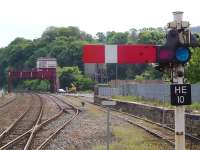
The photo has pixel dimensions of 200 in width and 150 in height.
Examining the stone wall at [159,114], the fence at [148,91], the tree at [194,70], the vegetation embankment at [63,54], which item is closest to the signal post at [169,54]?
the stone wall at [159,114]

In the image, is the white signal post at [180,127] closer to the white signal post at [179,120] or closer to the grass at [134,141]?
the white signal post at [179,120]

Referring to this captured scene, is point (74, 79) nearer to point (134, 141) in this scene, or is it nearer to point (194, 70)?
point (194, 70)

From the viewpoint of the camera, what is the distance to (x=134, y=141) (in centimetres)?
1822

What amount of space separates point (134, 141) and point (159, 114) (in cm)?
969

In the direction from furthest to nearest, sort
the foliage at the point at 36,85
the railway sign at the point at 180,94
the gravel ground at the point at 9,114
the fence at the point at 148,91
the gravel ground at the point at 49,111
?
the foliage at the point at 36,85, the gravel ground at the point at 49,111, the fence at the point at 148,91, the gravel ground at the point at 9,114, the railway sign at the point at 180,94

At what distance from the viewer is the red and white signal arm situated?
7.61 m

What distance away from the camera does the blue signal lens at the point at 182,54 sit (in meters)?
7.66

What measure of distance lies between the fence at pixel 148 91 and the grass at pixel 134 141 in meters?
10.3

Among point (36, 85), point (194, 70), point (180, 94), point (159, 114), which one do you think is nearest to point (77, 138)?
point (159, 114)

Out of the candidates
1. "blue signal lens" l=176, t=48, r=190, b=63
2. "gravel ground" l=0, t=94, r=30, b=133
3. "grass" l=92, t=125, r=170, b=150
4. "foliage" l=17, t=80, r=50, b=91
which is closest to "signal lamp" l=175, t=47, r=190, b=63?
"blue signal lens" l=176, t=48, r=190, b=63

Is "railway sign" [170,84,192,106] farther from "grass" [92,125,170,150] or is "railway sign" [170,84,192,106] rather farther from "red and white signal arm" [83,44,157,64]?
"grass" [92,125,170,150]

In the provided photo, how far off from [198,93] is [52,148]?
55.1ft

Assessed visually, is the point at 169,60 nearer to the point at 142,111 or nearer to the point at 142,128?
the point at 142,128

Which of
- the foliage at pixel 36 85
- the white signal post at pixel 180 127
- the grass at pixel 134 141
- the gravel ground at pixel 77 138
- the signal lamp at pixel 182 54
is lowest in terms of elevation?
the foliage at pixel 36 85
